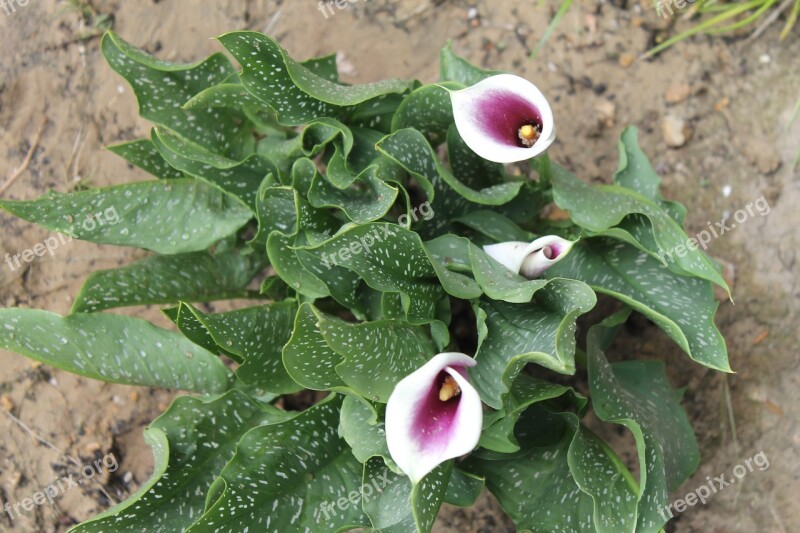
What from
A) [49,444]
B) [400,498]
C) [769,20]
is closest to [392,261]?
[400,498]

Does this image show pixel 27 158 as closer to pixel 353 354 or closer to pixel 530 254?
pixel 353 354

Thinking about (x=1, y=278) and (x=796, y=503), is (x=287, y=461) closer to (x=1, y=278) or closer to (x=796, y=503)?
(x=1, y=278)

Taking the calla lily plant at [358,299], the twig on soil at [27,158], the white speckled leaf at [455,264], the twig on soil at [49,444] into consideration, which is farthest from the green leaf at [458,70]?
the twig on soil at [49,444]

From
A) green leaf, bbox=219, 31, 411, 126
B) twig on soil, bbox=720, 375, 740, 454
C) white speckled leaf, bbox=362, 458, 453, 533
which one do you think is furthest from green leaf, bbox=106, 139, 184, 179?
twig on soil, bbox=720, 375, 740, 454

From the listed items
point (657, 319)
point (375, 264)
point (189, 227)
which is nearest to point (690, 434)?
point (657, 319)

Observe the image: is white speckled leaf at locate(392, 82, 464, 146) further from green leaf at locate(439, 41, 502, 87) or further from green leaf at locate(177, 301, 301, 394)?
green leaf at locate(177, 301, 301, 394)
